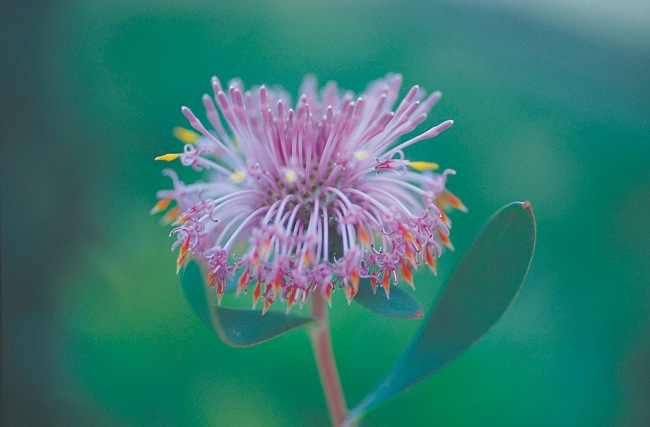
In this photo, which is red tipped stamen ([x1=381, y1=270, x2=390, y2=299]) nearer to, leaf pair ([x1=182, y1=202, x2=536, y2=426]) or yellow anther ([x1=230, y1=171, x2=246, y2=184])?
leaf pair ([x1=182, y1=202, x2=536, y2=426])

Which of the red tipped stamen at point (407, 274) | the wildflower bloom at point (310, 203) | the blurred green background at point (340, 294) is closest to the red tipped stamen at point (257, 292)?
the wildflower bloom at point (310, 203)

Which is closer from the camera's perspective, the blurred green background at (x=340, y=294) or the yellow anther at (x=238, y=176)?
the yellow anther at (x=238, y=176)

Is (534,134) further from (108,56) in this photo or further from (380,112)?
(108,56)

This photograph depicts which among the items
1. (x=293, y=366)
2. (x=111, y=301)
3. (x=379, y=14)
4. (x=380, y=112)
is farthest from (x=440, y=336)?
(x=379, y=14)

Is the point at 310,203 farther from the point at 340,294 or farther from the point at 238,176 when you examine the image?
the point at 340,294

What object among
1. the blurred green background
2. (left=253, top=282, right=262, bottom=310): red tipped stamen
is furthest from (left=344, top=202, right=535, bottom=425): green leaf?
the blurred green background

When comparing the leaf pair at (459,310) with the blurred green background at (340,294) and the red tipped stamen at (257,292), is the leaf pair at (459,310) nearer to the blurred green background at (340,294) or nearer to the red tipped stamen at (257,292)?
the red tipped stamen at (257,292)

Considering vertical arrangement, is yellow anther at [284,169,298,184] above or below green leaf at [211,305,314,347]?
above

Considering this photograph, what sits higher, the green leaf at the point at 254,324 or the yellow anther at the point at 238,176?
the yellow anther at the point at 238,176
